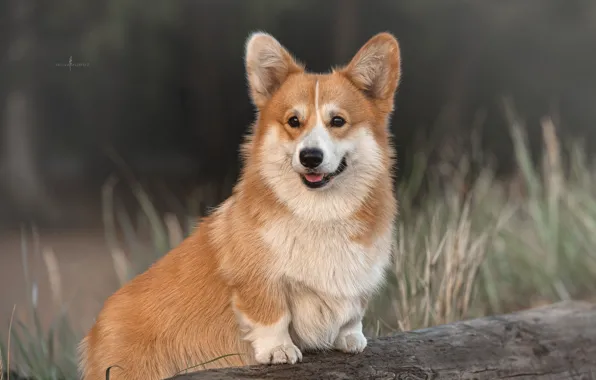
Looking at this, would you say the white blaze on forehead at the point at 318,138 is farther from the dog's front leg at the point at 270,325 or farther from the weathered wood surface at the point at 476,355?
the weathered wood surface at the point at 476,355

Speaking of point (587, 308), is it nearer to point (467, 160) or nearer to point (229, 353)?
point (467, 160)

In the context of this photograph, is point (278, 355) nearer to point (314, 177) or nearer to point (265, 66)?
point (314, 177)

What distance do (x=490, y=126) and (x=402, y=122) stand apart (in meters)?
0.89

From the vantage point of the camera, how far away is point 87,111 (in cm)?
530

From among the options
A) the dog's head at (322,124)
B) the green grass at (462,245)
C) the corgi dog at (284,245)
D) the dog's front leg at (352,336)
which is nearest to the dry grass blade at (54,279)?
the green grass at (462,245)

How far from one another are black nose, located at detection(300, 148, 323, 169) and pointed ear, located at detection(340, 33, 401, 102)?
44 cm

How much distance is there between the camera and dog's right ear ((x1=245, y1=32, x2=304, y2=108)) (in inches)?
105

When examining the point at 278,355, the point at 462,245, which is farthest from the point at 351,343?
the point at 462,245

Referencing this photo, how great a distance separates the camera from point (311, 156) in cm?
242

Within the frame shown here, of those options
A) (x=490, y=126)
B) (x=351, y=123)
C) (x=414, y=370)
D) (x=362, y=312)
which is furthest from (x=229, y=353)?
(x=490, y=126)

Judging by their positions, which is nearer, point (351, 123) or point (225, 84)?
point (351, 123)

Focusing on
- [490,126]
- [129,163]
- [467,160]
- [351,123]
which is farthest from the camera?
[490,126]

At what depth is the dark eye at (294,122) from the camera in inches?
102

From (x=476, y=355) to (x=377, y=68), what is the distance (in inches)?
45.3
